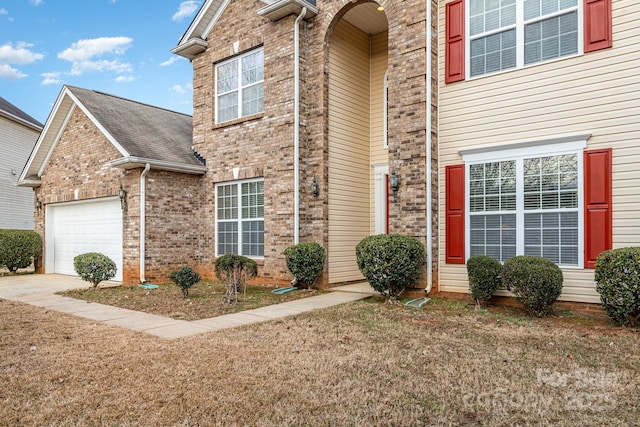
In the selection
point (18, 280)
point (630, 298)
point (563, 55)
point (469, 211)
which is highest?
point (563, 55)

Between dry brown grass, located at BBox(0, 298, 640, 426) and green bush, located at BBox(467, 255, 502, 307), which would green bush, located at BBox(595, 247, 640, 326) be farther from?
green bush, located at BBox(467, 255, 502, 307)

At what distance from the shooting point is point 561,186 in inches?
293

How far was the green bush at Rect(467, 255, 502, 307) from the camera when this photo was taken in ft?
24.5

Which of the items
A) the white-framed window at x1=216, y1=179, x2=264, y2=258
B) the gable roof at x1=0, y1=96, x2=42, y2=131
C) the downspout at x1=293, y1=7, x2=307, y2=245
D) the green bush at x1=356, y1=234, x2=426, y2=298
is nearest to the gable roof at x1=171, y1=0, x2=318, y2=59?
the downspout at x1=293, y1=7, x2=307, y2=245

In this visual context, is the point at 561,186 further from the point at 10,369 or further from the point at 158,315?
the point at 10,369

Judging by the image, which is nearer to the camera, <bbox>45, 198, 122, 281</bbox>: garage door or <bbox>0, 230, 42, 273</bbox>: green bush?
<bbox>45, 198, 122, 281</bbox>: garage door

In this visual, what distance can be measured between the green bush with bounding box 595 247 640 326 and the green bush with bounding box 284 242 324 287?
5.40 m

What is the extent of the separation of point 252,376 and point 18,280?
12.3 m

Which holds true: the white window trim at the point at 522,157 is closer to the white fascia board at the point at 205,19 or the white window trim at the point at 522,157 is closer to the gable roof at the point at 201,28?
the gable roof at the point at 201,28

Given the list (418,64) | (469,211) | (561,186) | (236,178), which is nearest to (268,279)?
(236,178)

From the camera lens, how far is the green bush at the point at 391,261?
817 centimetres

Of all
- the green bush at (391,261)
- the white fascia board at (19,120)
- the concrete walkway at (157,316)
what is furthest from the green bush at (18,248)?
the green bush at (391,261)

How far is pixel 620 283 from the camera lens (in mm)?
5984

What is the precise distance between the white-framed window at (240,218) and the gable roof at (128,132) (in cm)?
120
